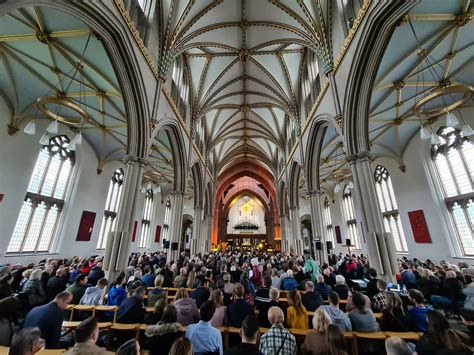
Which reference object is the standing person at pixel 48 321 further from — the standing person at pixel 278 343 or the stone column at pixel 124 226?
the stone column at pixel 124 226

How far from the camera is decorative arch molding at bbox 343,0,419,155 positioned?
210 inches

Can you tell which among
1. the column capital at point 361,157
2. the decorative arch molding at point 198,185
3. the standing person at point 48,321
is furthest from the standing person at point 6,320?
the decorative arch molding at point 198,185

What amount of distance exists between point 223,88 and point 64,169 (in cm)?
1153

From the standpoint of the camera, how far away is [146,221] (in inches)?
814

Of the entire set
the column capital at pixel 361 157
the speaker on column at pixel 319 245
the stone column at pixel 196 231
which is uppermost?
the column capital at pixel 361 157

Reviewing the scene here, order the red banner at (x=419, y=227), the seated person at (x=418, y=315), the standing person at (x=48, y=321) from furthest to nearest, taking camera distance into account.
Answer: the red banner at (x=419, y=227)
the seated person at (x=418, y=315)
the standing person at (x=48, y=321)

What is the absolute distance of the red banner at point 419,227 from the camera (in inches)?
472

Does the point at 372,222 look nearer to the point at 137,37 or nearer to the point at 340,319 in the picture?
the point at 340,319

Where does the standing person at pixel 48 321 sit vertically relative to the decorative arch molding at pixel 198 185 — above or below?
below

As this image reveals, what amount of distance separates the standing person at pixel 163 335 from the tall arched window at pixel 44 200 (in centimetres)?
1180

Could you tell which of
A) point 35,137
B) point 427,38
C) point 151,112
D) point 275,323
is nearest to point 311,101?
point 427,38

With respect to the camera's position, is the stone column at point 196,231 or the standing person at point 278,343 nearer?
the standing person at point 278,343

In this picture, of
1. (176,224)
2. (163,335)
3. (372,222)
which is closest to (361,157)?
(372,222)

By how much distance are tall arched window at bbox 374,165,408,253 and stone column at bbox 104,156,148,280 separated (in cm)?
1525
